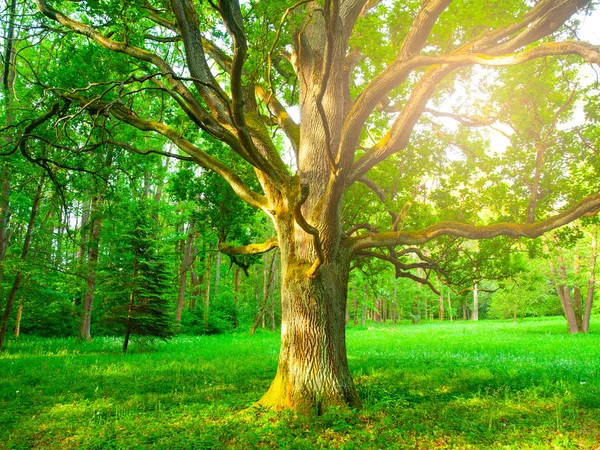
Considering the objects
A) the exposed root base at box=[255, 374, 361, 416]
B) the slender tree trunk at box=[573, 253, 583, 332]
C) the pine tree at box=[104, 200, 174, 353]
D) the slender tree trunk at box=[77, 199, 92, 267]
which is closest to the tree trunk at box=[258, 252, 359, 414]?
the exposed root base at box=[255, 374, 361, 416]

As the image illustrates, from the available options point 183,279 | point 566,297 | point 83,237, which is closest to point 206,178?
point 83,237

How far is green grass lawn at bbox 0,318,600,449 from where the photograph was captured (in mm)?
4816

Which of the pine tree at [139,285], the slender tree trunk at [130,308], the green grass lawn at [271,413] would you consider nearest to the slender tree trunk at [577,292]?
the green grass lawn at [271,413]

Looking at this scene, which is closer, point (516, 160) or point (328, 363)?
point (328, 363)

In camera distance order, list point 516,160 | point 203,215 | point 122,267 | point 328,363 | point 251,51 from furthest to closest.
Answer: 1. point 122,267
2. point 203,215
3. point 516,160
4. point 328,363
5. point 251,51

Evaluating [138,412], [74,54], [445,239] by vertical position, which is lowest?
[138,412]

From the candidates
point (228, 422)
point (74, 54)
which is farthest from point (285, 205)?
point (74, 54)

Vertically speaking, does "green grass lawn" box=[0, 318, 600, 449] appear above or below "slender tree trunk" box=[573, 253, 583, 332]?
below

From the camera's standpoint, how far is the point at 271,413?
5.49m

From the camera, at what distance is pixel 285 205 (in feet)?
21.2

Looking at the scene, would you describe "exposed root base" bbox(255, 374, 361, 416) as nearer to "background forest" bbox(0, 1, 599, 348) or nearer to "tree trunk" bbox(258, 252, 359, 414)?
"tree trunk" bbox(258, 252, 359, 414)

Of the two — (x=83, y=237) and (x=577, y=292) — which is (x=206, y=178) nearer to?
(x=83, y=237)

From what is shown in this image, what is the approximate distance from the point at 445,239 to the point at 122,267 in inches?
436

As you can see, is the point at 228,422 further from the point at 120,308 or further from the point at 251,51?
the point at 120,308
